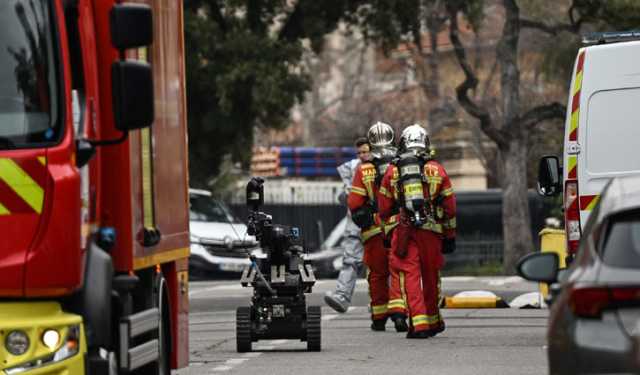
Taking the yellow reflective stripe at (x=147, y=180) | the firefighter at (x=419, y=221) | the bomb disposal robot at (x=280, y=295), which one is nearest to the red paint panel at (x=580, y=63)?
the firefighter at (x=419, y=221)

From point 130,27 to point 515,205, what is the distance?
1030 inches

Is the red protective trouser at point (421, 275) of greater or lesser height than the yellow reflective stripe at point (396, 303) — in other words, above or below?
above

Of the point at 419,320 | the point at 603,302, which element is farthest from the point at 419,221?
the point at 603,302

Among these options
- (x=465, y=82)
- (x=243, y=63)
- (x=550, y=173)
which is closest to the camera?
(x=550, y=173)

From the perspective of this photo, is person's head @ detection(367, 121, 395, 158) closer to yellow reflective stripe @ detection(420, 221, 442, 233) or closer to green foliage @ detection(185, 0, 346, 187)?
yellow reflective stripe @ detection(420, 221, 442, 233)

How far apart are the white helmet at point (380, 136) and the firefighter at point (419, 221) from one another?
71 cm

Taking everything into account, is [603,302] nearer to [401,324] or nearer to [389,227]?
[389,227]

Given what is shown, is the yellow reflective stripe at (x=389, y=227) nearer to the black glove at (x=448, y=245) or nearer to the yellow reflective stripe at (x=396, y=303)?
the black glove at (x=448, y=245)

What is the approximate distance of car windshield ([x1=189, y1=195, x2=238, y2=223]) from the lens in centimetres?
3114

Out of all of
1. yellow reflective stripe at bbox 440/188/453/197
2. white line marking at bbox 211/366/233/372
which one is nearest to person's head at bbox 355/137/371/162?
yellow reflective stripe at bbox 440/188/453/197

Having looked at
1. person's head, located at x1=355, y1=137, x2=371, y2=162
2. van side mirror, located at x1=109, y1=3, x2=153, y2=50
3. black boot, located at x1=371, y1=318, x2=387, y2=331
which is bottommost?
black boot, located at x1=371, y1=318, x2=387, y2=331

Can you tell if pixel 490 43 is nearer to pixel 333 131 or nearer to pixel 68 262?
pixel 333 131

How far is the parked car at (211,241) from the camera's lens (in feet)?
101

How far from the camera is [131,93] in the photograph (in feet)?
30.7
